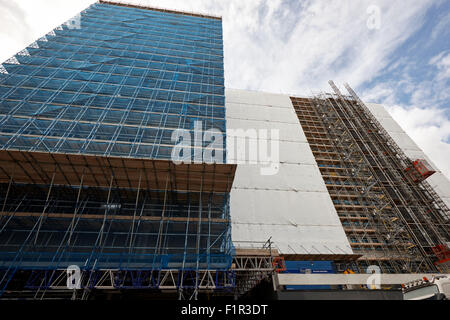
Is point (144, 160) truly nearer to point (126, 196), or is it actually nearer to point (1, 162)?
point (126, 196)

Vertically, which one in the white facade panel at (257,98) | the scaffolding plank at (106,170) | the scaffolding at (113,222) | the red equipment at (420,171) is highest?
the white facade panel at (257,98)

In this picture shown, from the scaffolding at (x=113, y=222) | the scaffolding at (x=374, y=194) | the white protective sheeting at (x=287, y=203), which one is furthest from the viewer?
the scaffolding at (x=374, y=194)

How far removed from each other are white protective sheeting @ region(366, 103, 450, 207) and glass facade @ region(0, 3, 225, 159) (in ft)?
78.7

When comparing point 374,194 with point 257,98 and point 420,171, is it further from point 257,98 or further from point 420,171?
point 257,98

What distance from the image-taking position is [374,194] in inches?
776

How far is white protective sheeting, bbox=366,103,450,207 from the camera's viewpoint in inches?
872

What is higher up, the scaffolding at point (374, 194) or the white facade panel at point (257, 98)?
the white facade panel at point (257, 98)

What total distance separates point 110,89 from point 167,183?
899cm

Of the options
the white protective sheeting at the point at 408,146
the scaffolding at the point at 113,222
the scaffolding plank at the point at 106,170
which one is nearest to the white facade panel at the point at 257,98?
the white protective sheeting at the point at 408,146

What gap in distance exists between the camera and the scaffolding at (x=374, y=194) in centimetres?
1634

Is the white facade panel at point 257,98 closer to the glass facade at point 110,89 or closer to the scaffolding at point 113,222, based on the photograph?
the glass facade at point 110,89

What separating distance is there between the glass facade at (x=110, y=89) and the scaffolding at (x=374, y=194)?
45.5 ft

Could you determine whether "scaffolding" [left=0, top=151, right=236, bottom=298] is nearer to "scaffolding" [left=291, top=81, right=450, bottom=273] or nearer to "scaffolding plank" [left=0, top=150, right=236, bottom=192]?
"scaffolding plank" [left=0, top=150, right=236, bottom=192]
